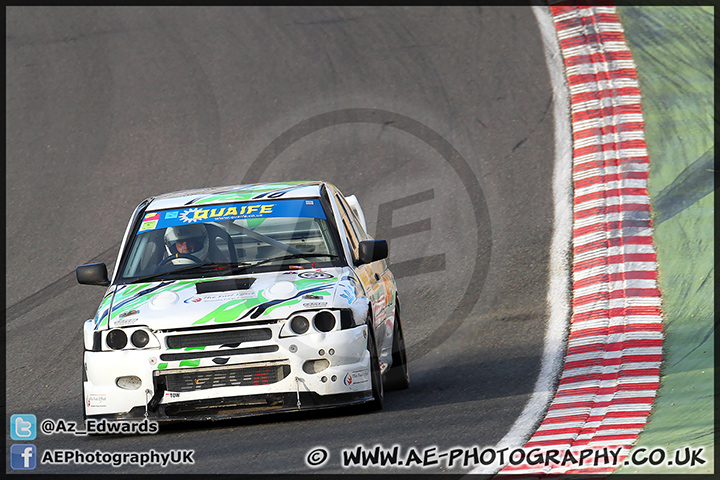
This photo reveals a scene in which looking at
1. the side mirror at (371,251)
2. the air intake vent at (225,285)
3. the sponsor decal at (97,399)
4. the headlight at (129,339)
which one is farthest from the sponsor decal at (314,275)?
the sponsor decal at (97,399)

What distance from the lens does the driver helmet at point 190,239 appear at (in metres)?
7.64

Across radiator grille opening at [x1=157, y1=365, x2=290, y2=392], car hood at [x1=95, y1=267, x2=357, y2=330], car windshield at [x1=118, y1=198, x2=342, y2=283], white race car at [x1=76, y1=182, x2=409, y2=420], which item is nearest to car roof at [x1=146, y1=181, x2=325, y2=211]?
car windshield at [x1=118, y1=198, x2=342, y2=283]

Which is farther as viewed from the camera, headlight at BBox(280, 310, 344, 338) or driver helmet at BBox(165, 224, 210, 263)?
driver helmet at BBox(165, 224, 210, 263)

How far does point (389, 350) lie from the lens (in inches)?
312

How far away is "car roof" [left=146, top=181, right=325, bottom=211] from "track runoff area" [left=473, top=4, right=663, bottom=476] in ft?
7.94

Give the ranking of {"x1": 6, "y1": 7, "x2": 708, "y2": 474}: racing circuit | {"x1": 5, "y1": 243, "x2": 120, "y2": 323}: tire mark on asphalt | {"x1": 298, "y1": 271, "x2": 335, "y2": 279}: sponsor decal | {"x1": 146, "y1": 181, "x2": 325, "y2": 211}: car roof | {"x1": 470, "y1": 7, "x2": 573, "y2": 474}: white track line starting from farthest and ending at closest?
{"x1": 5, "y1": 243, "x2": 120, "y2": 323}: tire mark on asphalt < {"x1": 146, "y1": 181, "x2": 325, "y2": 211}: car roof < {"x1": 298, "y1": 271, "x2": 335, "y2": 279}: sponsor decal < {"x1": 6, "y1": 7, "x2": 708, "y2": 474}: racing circuit < {"x1": 470, "y1": 7, "x2": 573, "y2": 474}: white track line

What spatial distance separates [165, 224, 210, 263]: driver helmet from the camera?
25.1ft

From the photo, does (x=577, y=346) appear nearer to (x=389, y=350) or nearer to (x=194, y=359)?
(x=389, y=350)

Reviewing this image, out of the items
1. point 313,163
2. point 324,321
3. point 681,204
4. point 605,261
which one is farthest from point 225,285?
point 313,163

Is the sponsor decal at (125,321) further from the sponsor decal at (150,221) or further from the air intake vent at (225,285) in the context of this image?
the sponsor decal at (150,221)

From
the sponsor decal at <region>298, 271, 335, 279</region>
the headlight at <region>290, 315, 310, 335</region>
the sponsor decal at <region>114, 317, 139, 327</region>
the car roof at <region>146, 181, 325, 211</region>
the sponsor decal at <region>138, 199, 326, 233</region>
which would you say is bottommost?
the headlight at <region>290, 315, 310, 335</region>

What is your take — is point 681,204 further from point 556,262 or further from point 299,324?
point 299,324

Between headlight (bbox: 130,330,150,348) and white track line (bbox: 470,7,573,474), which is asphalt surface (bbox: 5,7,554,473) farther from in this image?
headlight (bbox: 130,330,150,348)

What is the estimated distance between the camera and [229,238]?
777cm
